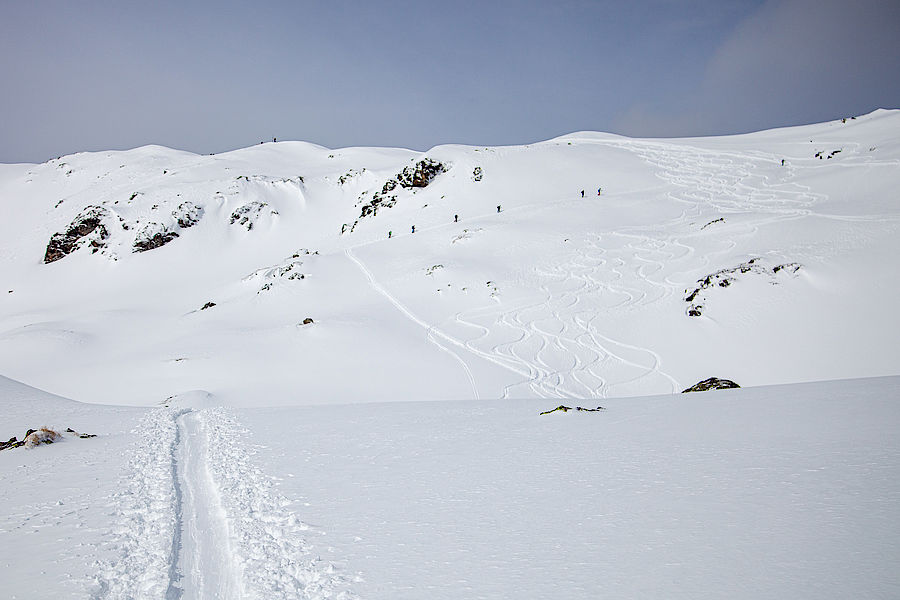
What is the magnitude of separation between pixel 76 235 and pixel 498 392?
219ft

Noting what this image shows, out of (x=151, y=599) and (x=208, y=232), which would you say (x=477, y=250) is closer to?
(x=151, y=599)

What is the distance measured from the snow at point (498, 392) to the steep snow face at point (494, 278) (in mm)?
220

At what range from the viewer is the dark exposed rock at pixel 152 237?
57375 mm

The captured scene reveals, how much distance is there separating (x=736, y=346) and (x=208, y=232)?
2386 inches

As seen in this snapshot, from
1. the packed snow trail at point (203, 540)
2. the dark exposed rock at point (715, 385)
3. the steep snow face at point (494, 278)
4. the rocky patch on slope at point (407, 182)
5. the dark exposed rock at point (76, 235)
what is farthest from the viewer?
the dark exposed rock at point (76, 235)

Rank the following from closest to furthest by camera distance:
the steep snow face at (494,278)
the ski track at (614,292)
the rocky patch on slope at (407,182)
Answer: the ski track at (614,292), the steep snow face at (494,278), the rocky patch on slope at (407,182)

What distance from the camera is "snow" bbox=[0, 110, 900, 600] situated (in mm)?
4598

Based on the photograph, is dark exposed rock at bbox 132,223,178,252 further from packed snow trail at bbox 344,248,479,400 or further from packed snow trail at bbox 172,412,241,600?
packed snow trail at bbox 172,412,241,600

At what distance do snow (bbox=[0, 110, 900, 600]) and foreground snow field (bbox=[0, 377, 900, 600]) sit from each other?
42 millimetres

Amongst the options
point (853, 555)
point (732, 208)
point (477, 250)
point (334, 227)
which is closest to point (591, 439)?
point (853, 555)

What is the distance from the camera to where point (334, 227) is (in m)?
59.0

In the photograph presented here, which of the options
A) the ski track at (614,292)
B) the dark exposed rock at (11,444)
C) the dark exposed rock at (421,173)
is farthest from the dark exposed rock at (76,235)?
the dark exposed rock at (11,444)

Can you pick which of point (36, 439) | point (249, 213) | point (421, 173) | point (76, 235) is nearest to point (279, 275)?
point (36, 439)

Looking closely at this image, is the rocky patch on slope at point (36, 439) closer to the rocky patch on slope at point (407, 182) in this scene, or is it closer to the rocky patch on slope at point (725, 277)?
the rocky patch on slope at point (725, 277)
